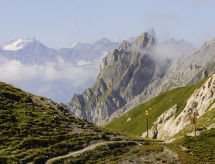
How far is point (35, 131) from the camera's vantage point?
45469 millimetres

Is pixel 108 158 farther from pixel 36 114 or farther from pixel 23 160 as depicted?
pixel 36 114

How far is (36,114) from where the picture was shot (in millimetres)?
52500

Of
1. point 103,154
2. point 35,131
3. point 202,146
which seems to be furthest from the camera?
point 202,146

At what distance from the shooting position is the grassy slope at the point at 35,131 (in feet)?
127

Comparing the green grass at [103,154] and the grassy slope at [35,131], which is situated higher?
the grassy slope at [35,131]

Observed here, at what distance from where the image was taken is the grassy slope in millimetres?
38688

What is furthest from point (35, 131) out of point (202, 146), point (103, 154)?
point (202, 146)

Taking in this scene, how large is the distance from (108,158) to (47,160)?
9860mm

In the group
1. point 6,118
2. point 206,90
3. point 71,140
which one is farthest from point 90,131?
point 206,90

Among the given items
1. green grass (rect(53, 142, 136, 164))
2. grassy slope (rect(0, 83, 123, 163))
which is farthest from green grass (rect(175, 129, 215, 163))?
grassy slope (rect(0, 83, 123, 163))

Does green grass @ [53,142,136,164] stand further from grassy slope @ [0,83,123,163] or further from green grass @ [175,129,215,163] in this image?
green grass @ [175,129,215,163]

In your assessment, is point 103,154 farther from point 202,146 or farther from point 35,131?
point 202,146

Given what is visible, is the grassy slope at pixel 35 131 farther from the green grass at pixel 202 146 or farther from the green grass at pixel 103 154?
the green grass at pixel 202 146

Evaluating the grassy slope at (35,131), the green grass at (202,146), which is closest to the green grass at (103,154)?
the grassy slope at (35,131)
